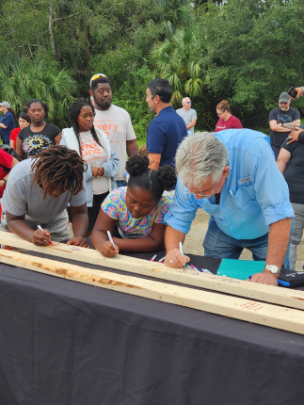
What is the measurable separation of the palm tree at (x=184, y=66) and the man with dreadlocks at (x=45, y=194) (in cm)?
1161

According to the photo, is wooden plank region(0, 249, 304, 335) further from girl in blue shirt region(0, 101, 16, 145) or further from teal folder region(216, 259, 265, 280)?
girl in blue shirt region(0, 101, 16, 145)

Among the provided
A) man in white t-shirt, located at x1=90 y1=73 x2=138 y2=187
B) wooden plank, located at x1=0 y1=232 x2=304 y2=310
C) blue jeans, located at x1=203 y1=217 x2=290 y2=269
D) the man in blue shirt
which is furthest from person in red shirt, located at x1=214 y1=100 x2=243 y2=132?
wooden plank, located at x1=0 y1=232 x2=304 y2=310

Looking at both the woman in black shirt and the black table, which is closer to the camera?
the black table

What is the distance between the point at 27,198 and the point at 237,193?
106 centimetres

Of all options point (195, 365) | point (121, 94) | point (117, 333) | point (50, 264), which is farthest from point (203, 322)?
point (121, 94)

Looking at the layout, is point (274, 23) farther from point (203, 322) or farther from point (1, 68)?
point (203, 322)

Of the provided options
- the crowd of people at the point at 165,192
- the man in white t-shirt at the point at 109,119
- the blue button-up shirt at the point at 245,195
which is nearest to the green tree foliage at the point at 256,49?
the man in white t-shirt at the point at 109,119

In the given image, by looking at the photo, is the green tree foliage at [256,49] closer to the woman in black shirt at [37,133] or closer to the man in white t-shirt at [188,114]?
the man in white t-shirt at [188,114]

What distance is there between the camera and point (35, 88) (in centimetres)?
1217

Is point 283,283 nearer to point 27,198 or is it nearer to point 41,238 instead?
point 41,238

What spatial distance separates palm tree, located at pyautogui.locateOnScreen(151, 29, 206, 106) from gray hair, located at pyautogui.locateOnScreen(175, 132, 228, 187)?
12168 mm

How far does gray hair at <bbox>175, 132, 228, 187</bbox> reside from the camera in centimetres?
155

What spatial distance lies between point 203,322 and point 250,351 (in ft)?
0.57

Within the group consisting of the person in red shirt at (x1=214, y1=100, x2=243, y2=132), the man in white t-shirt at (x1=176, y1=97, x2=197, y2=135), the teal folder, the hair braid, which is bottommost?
the man in white t-shirt at (x1=176, y1=97, x2=197, y2=135)
